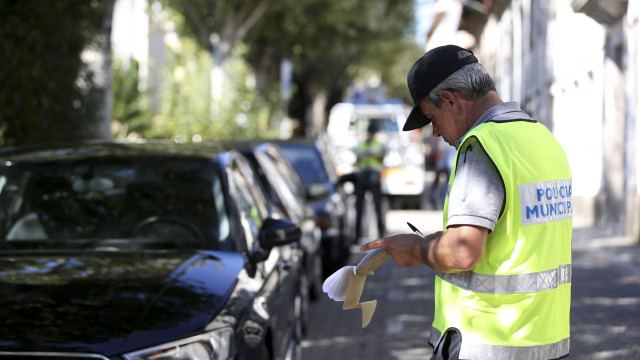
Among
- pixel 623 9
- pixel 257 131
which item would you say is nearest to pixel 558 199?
pixel 623 9

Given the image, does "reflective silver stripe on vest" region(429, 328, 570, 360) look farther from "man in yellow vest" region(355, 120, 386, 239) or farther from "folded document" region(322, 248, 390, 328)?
"man in yellow vest" region(355, 120, 386, 239)

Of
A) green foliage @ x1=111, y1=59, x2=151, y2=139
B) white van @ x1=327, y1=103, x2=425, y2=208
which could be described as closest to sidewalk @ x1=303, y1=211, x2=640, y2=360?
white van @ x1=327, y1=103, x2=425, y2=208

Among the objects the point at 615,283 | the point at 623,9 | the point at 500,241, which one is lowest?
the point at 615,283

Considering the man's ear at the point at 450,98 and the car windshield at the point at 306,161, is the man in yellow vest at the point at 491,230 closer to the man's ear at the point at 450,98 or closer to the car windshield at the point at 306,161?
the man's ear at the point at 450,98

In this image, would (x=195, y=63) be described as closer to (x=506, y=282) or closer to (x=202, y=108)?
(x=202, y=108)

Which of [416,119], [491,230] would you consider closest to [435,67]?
[416,119]

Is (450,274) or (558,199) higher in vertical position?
(558,199)

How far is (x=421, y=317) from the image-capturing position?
359 inches

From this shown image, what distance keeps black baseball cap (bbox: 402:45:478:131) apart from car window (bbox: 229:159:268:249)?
249 cm

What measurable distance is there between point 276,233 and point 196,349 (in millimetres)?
1594

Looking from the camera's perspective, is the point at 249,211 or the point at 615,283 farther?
the point at 615,283

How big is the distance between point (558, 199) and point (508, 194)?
249 mm

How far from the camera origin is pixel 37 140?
1102 centimetres

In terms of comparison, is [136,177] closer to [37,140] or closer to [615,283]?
[37,140]
